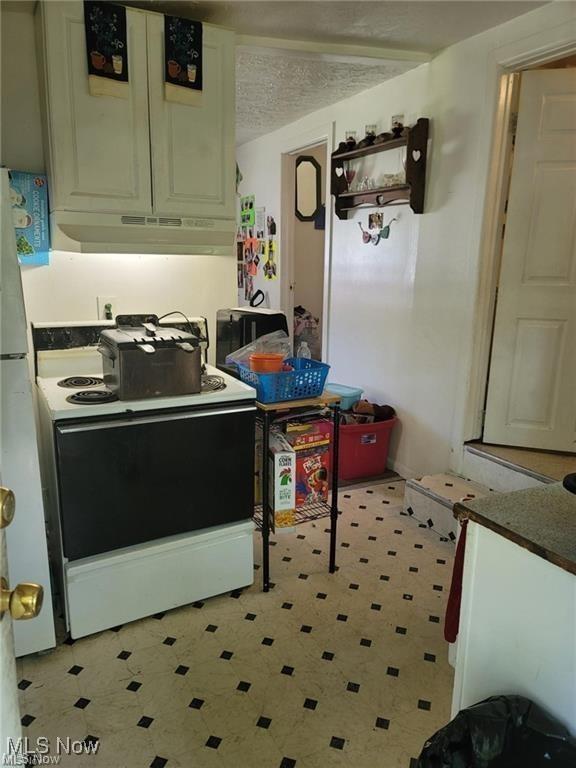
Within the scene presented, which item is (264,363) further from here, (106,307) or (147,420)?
(106,307)

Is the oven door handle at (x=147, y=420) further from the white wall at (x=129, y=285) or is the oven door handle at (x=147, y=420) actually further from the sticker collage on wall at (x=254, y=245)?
the sticker collage on wall at (x=254, y=245)

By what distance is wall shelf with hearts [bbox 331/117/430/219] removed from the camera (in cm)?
295

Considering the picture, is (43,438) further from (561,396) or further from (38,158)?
(561,396)

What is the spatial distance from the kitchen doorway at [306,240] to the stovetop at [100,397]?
6.86ft

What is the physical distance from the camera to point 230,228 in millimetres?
2412

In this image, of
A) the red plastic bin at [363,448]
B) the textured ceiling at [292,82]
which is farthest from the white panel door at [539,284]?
the textured ceiling at [292,82]

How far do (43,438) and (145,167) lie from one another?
1.18 meters

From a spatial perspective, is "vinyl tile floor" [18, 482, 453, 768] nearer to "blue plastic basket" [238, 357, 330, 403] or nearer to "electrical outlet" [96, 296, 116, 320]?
"blue plastic basket" [238, 357, 330, 403]

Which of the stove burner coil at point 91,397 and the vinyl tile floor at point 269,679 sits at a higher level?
the stove burner coil at point 91,397

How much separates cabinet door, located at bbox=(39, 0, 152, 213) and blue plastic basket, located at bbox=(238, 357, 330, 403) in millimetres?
854

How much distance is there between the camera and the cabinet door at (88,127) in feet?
6.44

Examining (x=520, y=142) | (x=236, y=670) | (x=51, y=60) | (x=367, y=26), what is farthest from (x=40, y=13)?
(x=236, y=670)

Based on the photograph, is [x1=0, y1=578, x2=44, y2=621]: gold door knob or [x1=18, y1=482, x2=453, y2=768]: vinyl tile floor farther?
[x1=18, y1=482, x2=453, y2=768]: vinyl tile floor

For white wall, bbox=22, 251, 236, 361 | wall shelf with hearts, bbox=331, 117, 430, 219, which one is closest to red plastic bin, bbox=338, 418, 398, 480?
white wall, bbox=22, 251, 236, 361
